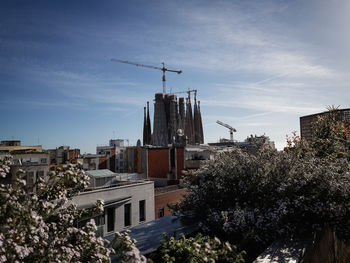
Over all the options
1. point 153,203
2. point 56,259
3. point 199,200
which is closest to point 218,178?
point 199,200

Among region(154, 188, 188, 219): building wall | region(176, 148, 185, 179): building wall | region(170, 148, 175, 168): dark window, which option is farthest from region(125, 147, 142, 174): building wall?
region(154, 188, 188, 219): building wall

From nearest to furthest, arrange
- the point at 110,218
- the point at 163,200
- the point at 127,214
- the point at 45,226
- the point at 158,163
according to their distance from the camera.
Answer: the point at 45,226 → the point at 110,218 → the point at 127,214 → the point at 163,200 → the point at 158,163

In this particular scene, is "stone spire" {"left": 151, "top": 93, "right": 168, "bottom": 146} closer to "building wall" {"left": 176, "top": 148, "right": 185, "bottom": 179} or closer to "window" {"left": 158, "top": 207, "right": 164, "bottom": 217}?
"building wall" {"left": 176, "top": 148, "right": 185, "bottom": 179}

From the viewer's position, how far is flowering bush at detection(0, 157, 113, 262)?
9.39ft

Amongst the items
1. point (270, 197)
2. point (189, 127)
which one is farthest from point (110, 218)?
point (189, 127)

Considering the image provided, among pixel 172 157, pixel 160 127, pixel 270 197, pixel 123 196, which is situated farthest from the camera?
pixel 160 127

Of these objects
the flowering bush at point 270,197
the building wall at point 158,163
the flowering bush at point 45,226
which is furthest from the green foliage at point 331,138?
the building wall at point 158,163

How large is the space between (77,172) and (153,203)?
1946 centimetres

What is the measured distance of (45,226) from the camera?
10.4 ft

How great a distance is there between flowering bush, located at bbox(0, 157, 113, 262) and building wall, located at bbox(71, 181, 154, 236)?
12.3m

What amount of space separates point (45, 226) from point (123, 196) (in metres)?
16.5

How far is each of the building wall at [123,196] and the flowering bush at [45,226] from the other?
12309 mm

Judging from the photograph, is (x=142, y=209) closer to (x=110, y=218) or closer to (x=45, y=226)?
(x=110, y=218)

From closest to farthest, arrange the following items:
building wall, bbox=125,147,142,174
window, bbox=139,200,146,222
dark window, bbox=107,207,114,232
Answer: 1. dark window, bbox=107,207,114,232
2. window, bbox=139,200,146,222
3. building wall, bbox=125,147,142,174
